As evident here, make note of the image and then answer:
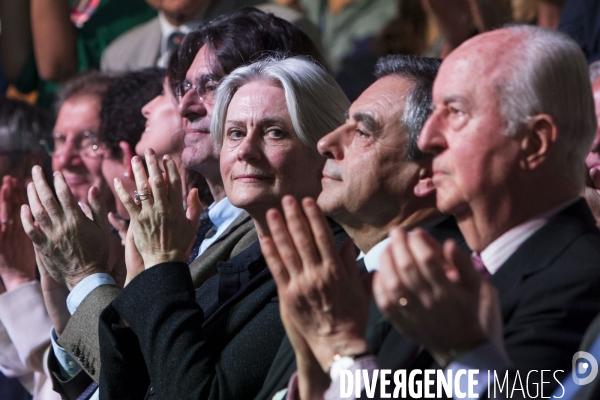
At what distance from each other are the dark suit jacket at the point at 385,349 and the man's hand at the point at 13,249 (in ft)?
5.20

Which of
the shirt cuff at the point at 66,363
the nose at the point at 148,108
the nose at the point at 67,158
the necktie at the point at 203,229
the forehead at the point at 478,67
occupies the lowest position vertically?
the shirt cuff at the point at 66,363

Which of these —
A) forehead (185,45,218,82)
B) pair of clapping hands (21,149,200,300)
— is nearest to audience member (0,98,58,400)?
pair of clapping hands (21,149,200,300)

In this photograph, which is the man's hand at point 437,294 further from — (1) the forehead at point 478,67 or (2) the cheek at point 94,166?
(2) the cheek at point 94,166

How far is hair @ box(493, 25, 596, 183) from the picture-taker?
1596 millimetres

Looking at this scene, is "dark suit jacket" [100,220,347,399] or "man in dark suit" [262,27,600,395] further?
"dark suit jacket" [100,220,347,399]

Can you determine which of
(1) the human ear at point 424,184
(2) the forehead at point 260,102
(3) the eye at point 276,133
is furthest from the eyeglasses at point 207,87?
(1) the human ear at point 424,184

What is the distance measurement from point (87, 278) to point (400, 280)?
1511mm

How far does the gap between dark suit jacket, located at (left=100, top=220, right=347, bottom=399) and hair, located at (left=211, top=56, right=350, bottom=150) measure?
0.27 meters

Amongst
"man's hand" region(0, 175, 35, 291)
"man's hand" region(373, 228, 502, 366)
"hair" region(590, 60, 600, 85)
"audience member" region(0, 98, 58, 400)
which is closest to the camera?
"man's hand" region(373, 228, 502, 366)

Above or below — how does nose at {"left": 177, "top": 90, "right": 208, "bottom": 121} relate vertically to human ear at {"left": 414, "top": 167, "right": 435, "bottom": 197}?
above

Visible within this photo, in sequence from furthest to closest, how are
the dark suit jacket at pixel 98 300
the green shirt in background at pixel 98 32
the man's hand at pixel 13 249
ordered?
the green shirt in background at pixel 98 32 < the man's hand at pixel 13 249 < the dark suit jacket at pixel 98 300

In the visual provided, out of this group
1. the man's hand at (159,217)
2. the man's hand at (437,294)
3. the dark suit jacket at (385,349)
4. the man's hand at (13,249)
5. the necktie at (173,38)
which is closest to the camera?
the man's hand at (437,294)

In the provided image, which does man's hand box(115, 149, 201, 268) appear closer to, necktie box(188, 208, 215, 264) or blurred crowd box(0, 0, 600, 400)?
blurred crowd box(0, 0, 600, 400)

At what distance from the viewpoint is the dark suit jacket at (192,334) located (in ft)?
6.86
